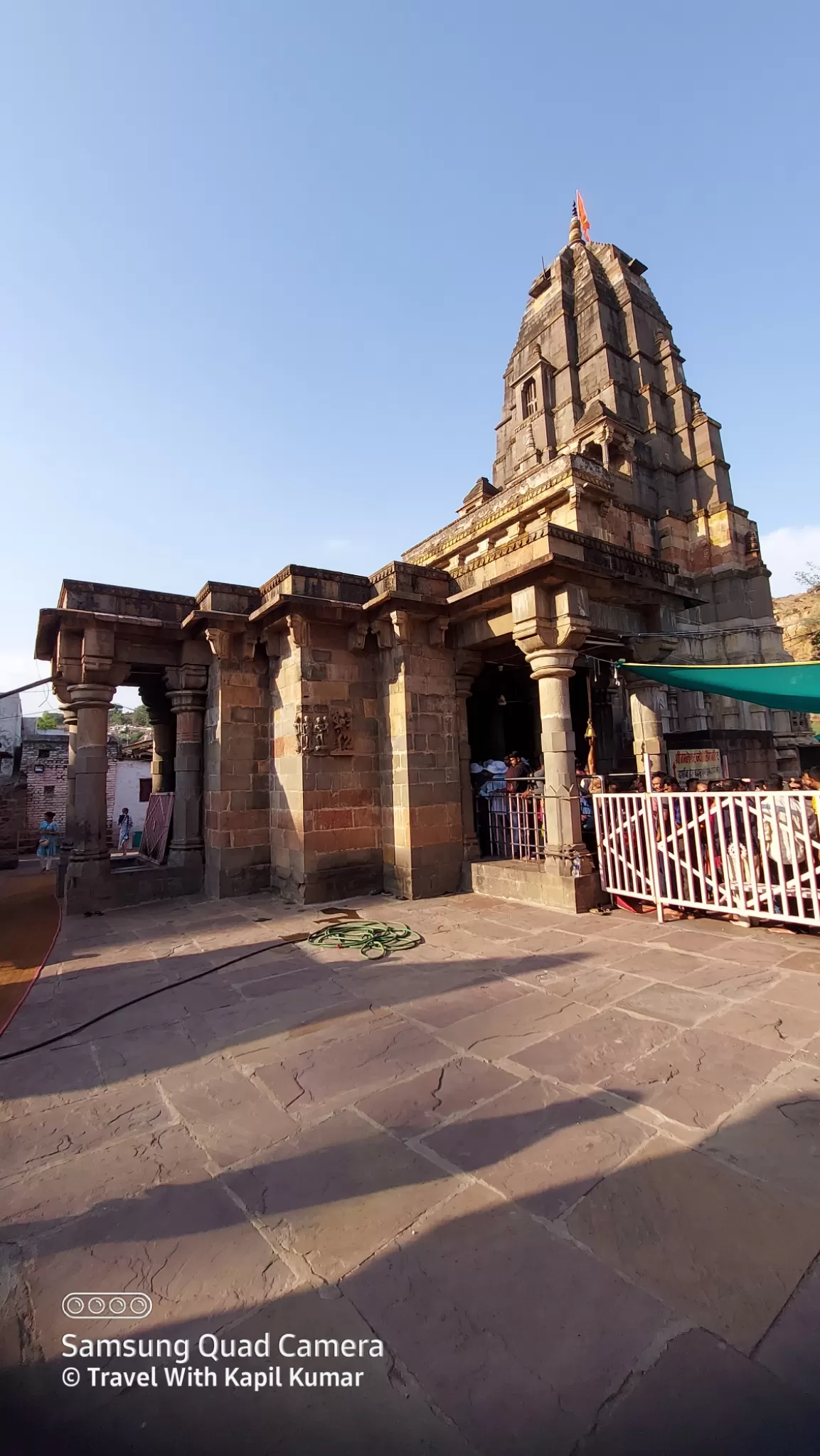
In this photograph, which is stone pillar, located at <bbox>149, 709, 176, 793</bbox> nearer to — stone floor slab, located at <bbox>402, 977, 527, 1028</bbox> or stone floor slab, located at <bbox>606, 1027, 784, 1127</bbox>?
stone floor slab, located at <bbox>402, 977, 527, 1028</bbox>

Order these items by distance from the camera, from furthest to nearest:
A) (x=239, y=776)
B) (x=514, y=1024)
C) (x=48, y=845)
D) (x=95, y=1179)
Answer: (x=48, y=845) → (x=239, y=776) → (x=514, y=1024) → (x=95, y=1179)

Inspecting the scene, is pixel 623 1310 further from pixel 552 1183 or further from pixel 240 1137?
pixel 240 1137

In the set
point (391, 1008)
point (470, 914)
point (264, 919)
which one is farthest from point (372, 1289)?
point (264, 919)

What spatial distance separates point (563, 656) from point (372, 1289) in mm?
6352

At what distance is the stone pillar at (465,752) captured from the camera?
8.45 metres

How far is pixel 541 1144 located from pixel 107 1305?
1.63 m

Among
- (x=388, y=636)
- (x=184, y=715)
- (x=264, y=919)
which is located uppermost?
(x=388, y=636)

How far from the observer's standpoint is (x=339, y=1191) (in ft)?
7.19

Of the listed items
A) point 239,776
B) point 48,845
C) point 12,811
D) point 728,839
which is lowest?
point 48,845

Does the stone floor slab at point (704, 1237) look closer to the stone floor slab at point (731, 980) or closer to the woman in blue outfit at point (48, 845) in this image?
the stone floor slab at point (731, 980)

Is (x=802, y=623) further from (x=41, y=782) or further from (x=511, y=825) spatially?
(x=41, y=782)

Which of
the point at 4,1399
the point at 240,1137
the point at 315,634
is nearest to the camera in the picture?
the point at 4,1399

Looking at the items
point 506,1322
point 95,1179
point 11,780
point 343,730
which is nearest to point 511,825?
point 343,730

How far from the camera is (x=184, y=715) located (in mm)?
9477
